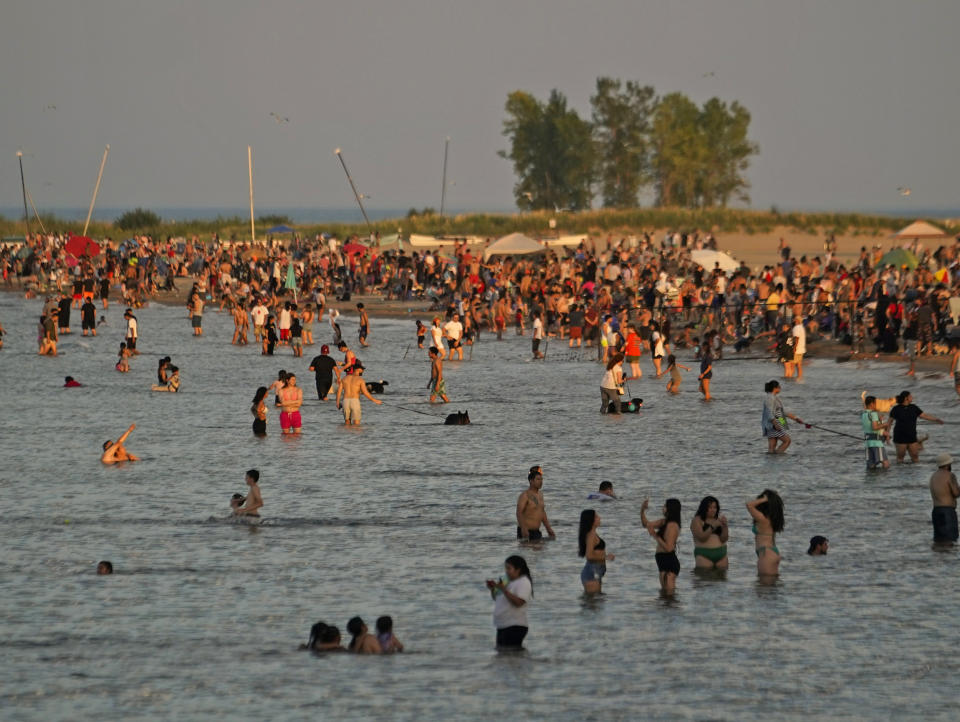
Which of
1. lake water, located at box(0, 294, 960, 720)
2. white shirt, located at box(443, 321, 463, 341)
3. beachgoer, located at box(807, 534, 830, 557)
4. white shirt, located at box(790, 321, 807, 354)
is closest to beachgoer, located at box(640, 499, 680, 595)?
lake water, located at box(0, 294, 960, 720)

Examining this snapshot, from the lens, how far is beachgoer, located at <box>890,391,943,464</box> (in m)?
24.2

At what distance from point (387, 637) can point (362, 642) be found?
28 centimetres

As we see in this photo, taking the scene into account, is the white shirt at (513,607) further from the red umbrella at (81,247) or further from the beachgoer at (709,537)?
the red umbrella at (81,247)

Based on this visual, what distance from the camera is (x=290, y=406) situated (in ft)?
98.0

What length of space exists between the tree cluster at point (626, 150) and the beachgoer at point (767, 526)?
10468 cm

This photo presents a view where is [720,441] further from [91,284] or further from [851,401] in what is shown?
[91,284]

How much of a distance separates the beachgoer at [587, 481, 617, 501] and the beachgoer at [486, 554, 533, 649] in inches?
275

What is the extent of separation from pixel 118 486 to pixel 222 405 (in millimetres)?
10131

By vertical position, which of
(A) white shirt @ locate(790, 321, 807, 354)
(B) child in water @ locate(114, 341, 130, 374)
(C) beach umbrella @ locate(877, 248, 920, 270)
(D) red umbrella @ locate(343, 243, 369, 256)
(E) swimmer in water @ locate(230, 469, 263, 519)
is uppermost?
(C) beach umbrella @ locate(877, 248, 920, 270)

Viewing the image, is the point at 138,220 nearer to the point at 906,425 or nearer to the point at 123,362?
the point at 123,362

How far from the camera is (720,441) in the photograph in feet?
94.7

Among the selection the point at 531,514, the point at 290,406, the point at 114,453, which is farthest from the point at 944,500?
the point at 114,453

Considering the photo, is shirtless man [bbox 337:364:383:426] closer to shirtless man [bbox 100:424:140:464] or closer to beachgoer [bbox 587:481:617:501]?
shirtless man [bbox 100:424:140:464]

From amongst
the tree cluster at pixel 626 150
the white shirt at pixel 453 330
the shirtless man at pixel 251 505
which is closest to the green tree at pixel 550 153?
the tree cluster at pixel 626 150
